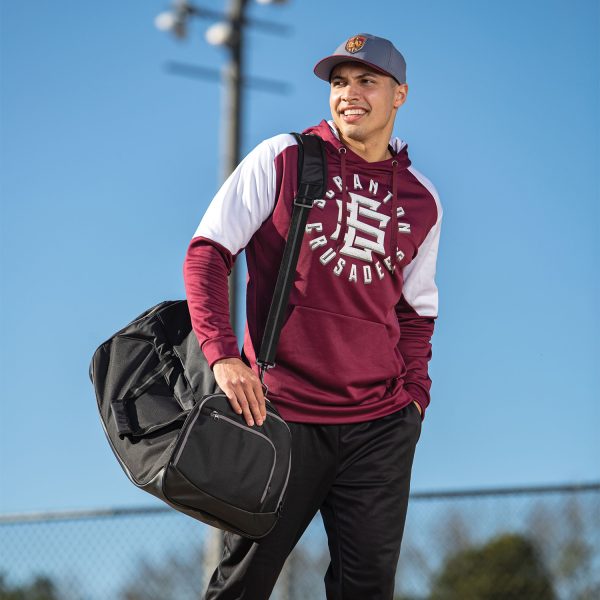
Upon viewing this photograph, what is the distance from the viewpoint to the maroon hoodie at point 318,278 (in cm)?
349

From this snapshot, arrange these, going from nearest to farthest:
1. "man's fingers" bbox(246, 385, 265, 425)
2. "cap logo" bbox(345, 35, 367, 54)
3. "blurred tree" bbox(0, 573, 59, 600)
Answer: "man's fingers" bbox(246, 385, 265, 425) → "cap logo" bbox(345, 35, 367, 54) → "blurred tree" bbox(0, 573, 59, 600)

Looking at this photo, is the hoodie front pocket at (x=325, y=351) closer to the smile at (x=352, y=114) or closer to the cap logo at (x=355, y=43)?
the smile at (x=352, y=114)

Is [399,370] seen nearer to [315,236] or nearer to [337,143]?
[315,236]

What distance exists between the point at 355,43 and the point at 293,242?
80cm

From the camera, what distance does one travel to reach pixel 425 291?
3.96 meters

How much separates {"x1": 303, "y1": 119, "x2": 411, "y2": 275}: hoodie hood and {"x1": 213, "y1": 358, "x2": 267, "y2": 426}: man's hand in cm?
58

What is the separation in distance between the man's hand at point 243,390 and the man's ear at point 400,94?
1201 mm

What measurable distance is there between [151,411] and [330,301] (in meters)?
0.68

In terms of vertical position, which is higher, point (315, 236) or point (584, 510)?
point (315, 236)

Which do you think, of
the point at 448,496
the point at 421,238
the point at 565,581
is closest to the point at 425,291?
the point at 421,238

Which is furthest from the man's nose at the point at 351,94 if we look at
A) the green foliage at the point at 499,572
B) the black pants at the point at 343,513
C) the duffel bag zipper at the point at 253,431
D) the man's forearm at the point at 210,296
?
the green foliage at the point at 499,572

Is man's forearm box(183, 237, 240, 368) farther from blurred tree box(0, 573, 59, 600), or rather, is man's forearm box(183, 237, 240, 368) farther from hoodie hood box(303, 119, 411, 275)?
blurred tree box(0, 573, 59, 600)

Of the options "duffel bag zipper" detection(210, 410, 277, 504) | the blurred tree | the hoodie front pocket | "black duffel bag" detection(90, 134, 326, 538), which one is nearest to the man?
the hoodie front pocket

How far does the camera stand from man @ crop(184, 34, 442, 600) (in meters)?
3.47
